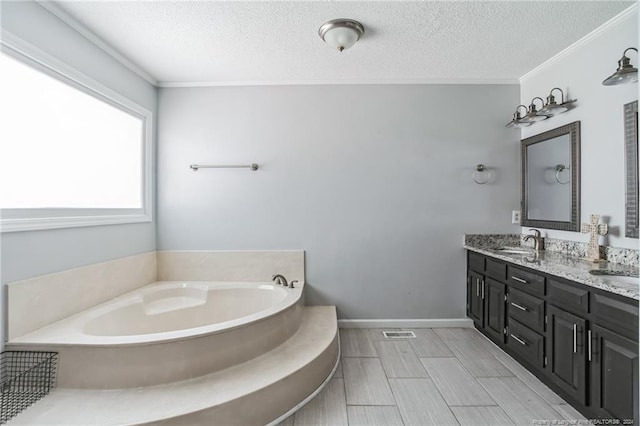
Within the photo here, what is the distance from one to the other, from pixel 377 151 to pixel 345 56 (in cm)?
96

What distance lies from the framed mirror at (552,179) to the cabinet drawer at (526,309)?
742 millimetres

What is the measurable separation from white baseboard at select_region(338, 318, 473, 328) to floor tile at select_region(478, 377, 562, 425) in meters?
0.89

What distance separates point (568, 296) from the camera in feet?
5.74

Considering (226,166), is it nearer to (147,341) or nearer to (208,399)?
(147,341)

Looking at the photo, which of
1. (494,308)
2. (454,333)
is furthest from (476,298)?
(454,333)

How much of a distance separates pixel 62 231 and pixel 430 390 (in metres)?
2.75

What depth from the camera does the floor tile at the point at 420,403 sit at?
5.53 ft

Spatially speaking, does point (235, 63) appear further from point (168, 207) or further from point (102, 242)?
point (102, 242)

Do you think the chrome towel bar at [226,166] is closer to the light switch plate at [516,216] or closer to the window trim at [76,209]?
the window trim at [76,209]

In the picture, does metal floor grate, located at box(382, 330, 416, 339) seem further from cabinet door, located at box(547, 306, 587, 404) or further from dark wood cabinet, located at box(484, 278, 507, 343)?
cabinet door, located at box(547, 306, 587, 404)

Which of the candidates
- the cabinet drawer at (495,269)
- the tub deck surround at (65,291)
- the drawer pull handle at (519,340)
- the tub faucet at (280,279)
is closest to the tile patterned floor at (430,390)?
the drawer pull handle at (519,340)

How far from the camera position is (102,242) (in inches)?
91.3

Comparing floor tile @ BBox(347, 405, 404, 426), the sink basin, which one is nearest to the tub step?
floor tile @ BBox(347, 405, 404, 426)

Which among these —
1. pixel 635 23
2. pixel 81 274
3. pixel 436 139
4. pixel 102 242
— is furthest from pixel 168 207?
pixel 635 23
